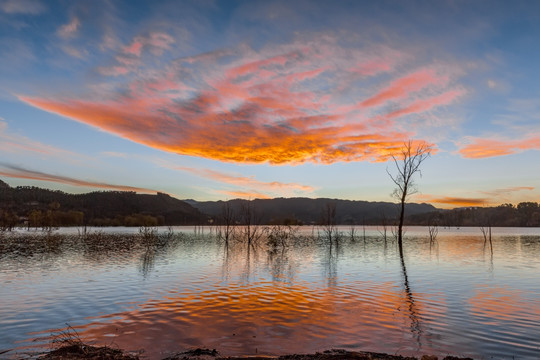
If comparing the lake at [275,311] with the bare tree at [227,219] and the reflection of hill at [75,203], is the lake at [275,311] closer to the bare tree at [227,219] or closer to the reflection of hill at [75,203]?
the bare tree at [227,219]

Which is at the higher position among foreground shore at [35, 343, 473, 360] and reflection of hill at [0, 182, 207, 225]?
reflection of hill at [0, 182, 207, 225]

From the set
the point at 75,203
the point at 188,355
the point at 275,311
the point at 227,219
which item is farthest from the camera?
the point at 75,203

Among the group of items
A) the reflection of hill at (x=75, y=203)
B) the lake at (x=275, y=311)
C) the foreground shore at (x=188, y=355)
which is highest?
the reflection of hill at (x=75, y=203)

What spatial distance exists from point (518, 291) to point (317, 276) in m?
10.9

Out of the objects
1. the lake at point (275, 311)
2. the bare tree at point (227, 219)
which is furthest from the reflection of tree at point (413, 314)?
the bare tree at point (227, 219)

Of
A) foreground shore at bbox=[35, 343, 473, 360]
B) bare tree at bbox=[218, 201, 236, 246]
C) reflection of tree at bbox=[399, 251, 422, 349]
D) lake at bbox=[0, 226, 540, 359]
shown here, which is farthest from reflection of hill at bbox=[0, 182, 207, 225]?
foreground shore at bbox=[35, 343, 473, 360]

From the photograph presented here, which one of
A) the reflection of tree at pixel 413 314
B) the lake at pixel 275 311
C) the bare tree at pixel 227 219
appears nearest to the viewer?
the lake at pixel 275 311

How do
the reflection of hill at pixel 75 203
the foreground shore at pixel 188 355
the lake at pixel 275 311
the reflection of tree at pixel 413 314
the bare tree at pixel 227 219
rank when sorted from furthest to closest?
1. the reflection of hill at pixel 75 203
2. the bare tree at pixel 227 219
3. the reflection of tree at pixel 413 314
4. the lake at pixel 275 311
5. the foreground shore at pixel 188 355

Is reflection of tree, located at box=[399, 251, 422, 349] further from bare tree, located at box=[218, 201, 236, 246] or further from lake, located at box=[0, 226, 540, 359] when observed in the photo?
bare tree, located at box=[218, 201, 236, 246]

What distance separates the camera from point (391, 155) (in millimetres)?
45344

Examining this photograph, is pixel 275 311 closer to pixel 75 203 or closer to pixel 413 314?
pixel 413 314

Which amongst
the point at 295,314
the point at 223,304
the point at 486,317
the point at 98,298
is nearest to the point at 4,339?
the point at 98,298

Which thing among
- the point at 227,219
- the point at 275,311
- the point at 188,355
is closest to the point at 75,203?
the point at 227,219

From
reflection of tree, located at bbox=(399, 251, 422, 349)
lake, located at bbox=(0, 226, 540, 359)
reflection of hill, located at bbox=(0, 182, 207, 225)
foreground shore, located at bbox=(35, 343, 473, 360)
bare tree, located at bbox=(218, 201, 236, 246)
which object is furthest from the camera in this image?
reflection of hill, located at bbox=(0, 182, 207, 225)
